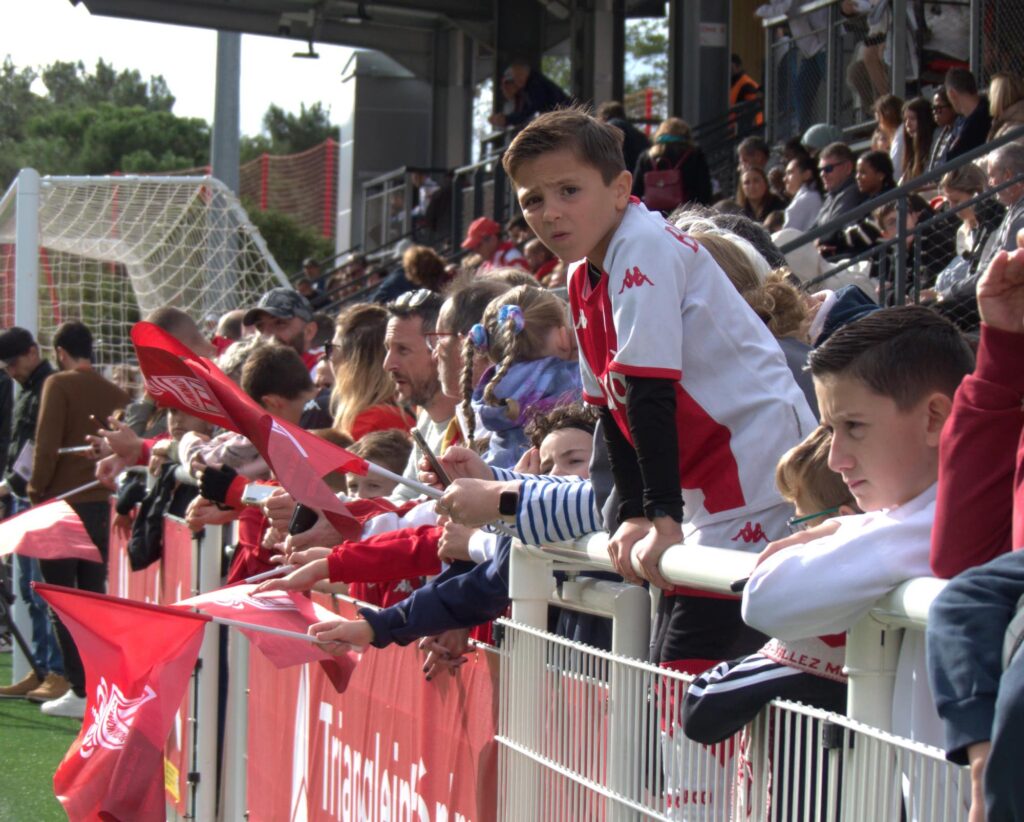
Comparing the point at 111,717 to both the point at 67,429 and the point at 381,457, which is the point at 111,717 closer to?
the point at 381,457

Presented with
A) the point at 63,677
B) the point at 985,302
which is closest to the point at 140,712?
the point at 985,302

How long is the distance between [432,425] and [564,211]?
2.06m

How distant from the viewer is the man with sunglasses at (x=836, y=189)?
377 inches

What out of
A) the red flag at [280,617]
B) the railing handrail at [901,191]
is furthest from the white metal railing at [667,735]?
the railing handrail at [901,191]

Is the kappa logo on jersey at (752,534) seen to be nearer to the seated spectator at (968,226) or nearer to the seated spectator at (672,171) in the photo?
the seated spectator at (968,226)

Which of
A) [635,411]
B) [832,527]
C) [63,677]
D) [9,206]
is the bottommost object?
[63,677]

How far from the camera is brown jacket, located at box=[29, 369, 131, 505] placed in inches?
341

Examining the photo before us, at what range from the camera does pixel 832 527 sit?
2.18m

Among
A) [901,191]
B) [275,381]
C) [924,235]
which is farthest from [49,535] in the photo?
[924,235]

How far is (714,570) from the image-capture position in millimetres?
2203

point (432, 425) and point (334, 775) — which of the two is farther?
point (432, 425)

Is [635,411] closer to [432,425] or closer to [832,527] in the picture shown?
[832,527]

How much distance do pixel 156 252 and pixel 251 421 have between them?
10.6m

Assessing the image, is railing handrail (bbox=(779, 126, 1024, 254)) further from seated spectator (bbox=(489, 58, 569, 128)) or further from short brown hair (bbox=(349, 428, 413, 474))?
seated spectator (bbox=(489, 58, 569, 128))
